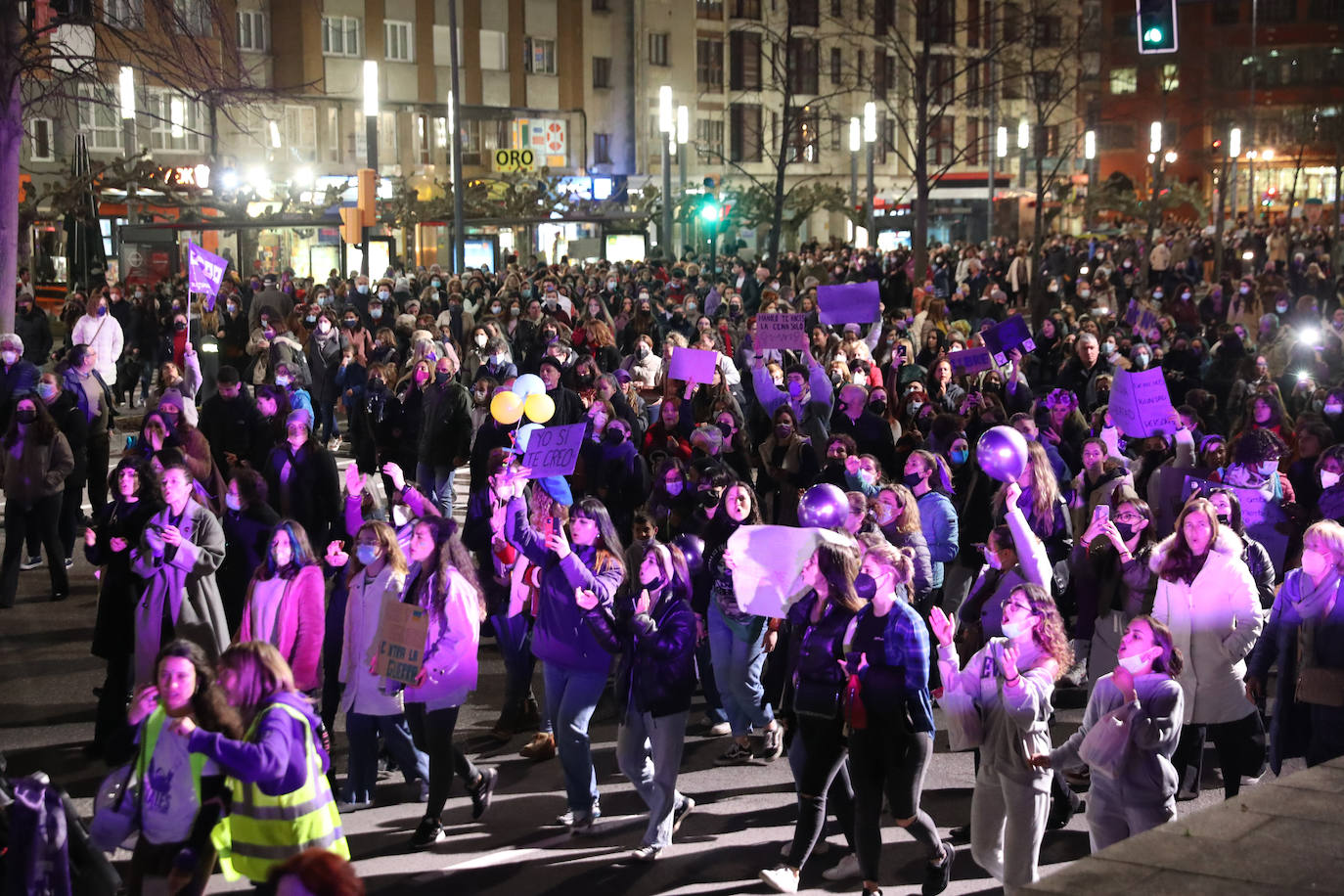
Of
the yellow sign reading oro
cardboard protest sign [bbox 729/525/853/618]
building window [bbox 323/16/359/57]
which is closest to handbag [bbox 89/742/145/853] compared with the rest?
cardboard protest sign [bbox 729/525/853/618]

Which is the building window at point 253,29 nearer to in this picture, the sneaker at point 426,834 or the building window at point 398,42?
the building window at point 398,42

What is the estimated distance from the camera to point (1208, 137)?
257 ft

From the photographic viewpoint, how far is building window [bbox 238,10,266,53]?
5091cm

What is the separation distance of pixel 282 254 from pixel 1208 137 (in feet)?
168

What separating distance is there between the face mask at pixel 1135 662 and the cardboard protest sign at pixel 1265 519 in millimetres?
3941

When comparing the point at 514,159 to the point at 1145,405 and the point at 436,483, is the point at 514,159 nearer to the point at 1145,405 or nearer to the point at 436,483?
the point at 436,483

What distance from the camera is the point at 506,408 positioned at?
11.9 m

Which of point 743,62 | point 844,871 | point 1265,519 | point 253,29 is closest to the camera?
point 844,871

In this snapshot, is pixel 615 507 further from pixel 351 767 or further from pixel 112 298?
pixel 112 298

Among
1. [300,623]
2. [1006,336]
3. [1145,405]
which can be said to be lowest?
[300,623]

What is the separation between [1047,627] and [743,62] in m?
63.2

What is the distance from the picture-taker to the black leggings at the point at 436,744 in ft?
24.7

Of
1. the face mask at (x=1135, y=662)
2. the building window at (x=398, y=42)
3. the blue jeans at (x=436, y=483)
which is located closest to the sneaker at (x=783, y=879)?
the face mask at (x=1135, y=662)

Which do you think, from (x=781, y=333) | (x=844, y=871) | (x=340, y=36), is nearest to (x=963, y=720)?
(x=844, y=871)
